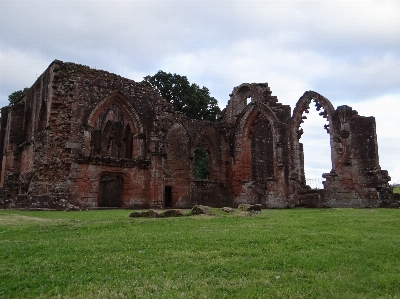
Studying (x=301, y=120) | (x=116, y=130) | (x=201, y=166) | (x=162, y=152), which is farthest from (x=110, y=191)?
(x=301, y=120)

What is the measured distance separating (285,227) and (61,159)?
13.0 metres

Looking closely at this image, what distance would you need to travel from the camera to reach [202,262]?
18.5 ft

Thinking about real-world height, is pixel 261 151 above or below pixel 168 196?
above

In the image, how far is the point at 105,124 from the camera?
27703mm

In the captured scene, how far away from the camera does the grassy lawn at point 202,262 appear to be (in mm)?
4473

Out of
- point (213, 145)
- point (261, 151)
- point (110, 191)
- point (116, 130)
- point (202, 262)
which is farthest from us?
point (116, 130)

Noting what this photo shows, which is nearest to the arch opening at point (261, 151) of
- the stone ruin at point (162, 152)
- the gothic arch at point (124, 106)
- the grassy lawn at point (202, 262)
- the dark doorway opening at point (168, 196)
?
the stone ruin at point (162, 152)

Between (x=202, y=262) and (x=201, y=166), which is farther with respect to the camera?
(x=201, y=166)

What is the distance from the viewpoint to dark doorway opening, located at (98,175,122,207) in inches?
987

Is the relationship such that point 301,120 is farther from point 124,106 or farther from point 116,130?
point 116,130

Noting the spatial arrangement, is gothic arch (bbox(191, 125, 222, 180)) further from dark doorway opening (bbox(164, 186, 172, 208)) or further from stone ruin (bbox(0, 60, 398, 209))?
dark doorway opening (bbox(164, 186, 172, 208))

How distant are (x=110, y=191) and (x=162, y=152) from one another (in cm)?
655

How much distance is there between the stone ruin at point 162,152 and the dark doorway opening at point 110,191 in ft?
0.24

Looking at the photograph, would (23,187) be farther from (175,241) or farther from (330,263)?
(330,263)
